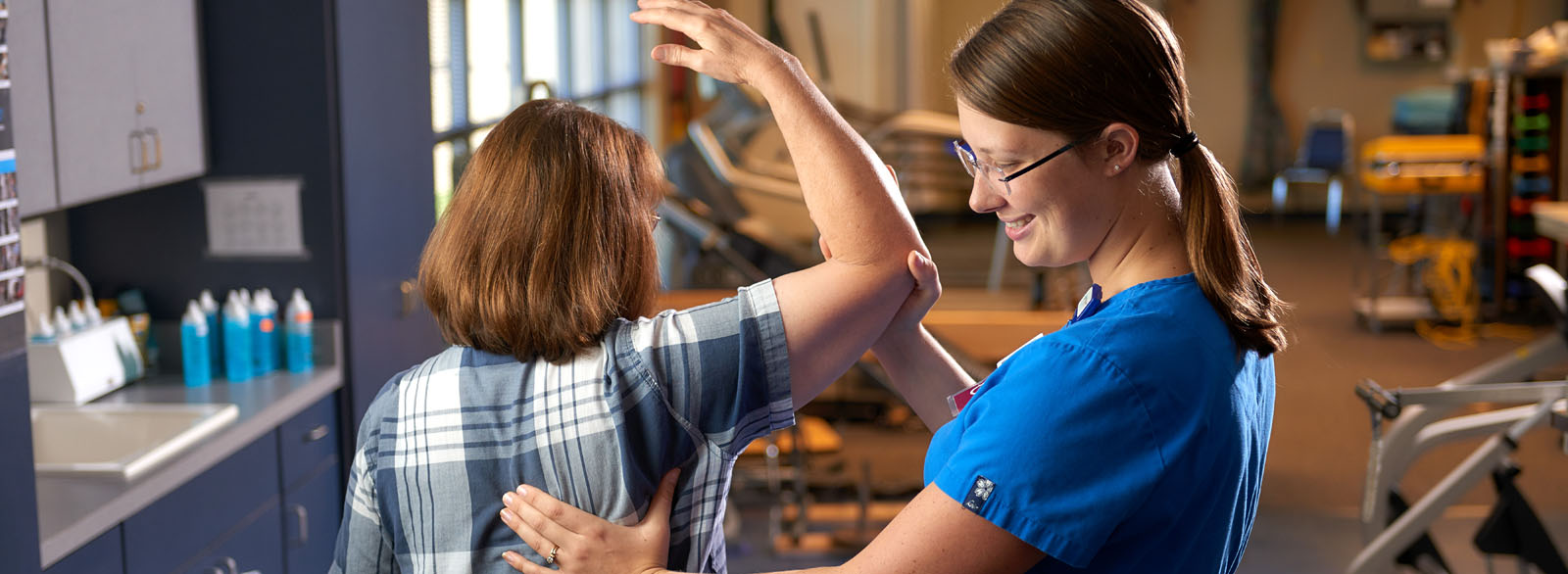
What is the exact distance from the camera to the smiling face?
109 centimetres

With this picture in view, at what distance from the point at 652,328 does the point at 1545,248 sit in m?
7.56

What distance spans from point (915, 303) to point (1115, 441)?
0.47m

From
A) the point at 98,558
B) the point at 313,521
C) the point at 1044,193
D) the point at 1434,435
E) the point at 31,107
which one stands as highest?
the point at 31,107

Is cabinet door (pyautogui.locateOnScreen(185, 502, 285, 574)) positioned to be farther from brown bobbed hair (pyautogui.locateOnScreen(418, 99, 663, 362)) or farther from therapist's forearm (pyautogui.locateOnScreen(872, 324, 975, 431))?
therapist's forearm (pyautogui.locateOnScreen(872, 324, 975, 431))

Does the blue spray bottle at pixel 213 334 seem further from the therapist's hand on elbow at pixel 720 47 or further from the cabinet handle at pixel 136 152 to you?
the therapist's hand on elbow at pixel 720 47

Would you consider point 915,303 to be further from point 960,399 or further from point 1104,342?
point 1104,342

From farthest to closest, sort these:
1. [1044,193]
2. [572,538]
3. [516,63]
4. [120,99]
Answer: [516,63]
[120,99]
[572,538]
[1044,193]

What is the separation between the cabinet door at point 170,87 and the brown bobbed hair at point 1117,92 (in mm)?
2322

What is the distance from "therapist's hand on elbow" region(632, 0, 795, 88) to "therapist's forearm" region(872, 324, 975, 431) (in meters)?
0.37

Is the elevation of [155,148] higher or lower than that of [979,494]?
higher

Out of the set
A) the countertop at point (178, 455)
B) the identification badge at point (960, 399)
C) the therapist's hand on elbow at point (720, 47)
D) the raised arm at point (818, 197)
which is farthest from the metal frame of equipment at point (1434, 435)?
the countertop at point (178, 455)

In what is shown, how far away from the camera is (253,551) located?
2779mm

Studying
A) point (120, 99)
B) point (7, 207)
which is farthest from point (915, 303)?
point (120, 99)

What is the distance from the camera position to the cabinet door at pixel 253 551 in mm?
2588
